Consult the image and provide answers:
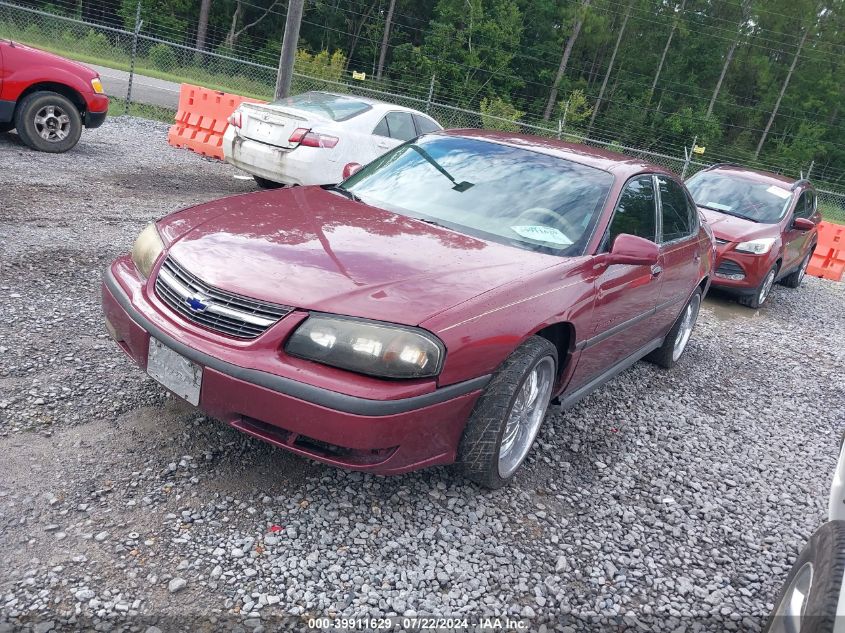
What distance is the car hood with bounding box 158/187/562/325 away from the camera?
8.50 ft

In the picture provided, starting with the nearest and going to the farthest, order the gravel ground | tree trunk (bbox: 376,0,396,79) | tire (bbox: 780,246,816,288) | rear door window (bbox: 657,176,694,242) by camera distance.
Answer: the gravel ground < rear door window (bbox: 657,176,694,242) < tire (bbox: 780,246,816,288) < tree trunk (bbox: 376,0,396,79)

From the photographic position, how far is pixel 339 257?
2.87 metres

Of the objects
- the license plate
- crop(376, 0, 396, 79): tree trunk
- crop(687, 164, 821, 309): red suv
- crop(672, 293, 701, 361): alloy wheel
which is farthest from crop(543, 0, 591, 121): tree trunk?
the license plate

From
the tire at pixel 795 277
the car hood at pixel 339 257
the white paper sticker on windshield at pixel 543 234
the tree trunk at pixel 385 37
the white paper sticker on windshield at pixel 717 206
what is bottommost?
the tire at pixel 795 277

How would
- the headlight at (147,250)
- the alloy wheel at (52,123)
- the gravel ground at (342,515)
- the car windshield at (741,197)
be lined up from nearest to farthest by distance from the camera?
the gravel ground at (342,515) → the headlight at (147,250) → the alloy wheel at (52,123) → the car windshield at (741,197)

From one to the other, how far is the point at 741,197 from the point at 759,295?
1.46 metres

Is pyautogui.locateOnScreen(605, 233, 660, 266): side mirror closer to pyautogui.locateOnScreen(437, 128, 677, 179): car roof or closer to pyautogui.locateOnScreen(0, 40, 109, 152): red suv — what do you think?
pyautogui.locateOnScreen(437, 128, 677, 179): car roof

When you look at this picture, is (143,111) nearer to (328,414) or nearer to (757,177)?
(757,177)

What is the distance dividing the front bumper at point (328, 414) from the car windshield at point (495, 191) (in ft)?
3.53

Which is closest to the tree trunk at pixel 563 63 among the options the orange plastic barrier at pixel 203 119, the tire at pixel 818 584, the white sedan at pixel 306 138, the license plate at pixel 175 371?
the orange plastic barrier at pixel 203 119

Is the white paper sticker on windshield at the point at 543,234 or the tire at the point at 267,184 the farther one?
the tire at the point at 267,184

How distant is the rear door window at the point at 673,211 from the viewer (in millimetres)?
4520

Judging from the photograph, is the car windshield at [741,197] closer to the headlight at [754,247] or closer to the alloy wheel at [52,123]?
the headlight at [754,247]

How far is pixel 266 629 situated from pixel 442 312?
4.10 ft
